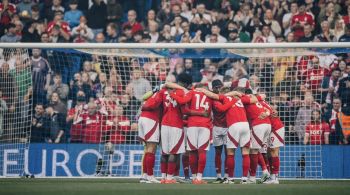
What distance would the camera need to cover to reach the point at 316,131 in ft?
70.7

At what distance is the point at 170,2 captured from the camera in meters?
26.7

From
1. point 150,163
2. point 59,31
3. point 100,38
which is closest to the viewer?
point 150,163

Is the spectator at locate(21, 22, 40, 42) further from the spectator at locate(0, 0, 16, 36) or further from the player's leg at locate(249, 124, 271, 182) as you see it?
the player's leg at locate(249, 124, 271, 182)

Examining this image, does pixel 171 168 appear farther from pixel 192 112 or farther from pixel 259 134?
pixel 259 134

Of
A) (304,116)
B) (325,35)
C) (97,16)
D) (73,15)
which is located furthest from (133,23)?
(304,116)

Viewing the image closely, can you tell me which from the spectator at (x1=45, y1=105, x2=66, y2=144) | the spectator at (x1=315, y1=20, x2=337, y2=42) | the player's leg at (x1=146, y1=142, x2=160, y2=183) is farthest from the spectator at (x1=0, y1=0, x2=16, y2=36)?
the player's leg at (x1=146, y1=142, x2=160, y2=183)

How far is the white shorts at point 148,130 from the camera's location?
1862cm

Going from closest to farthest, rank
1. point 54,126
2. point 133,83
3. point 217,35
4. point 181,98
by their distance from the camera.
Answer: point 181,98, point 133,83, point 54,126, point 217,35

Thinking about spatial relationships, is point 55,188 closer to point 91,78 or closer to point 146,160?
point 146,160

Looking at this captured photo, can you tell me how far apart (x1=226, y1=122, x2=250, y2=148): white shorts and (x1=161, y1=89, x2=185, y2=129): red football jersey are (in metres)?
0.93

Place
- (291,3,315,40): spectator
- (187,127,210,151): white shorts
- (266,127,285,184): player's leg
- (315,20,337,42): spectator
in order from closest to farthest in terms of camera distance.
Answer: (187,127,210,151): white shorts
(266,127,285,184): player's leg
(315,20,337,42): spectator
(291,3,315,40): spectator

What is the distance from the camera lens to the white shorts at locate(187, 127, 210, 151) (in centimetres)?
1831

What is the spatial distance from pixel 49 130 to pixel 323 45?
6.44m

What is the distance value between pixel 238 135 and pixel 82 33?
8.79 meters
